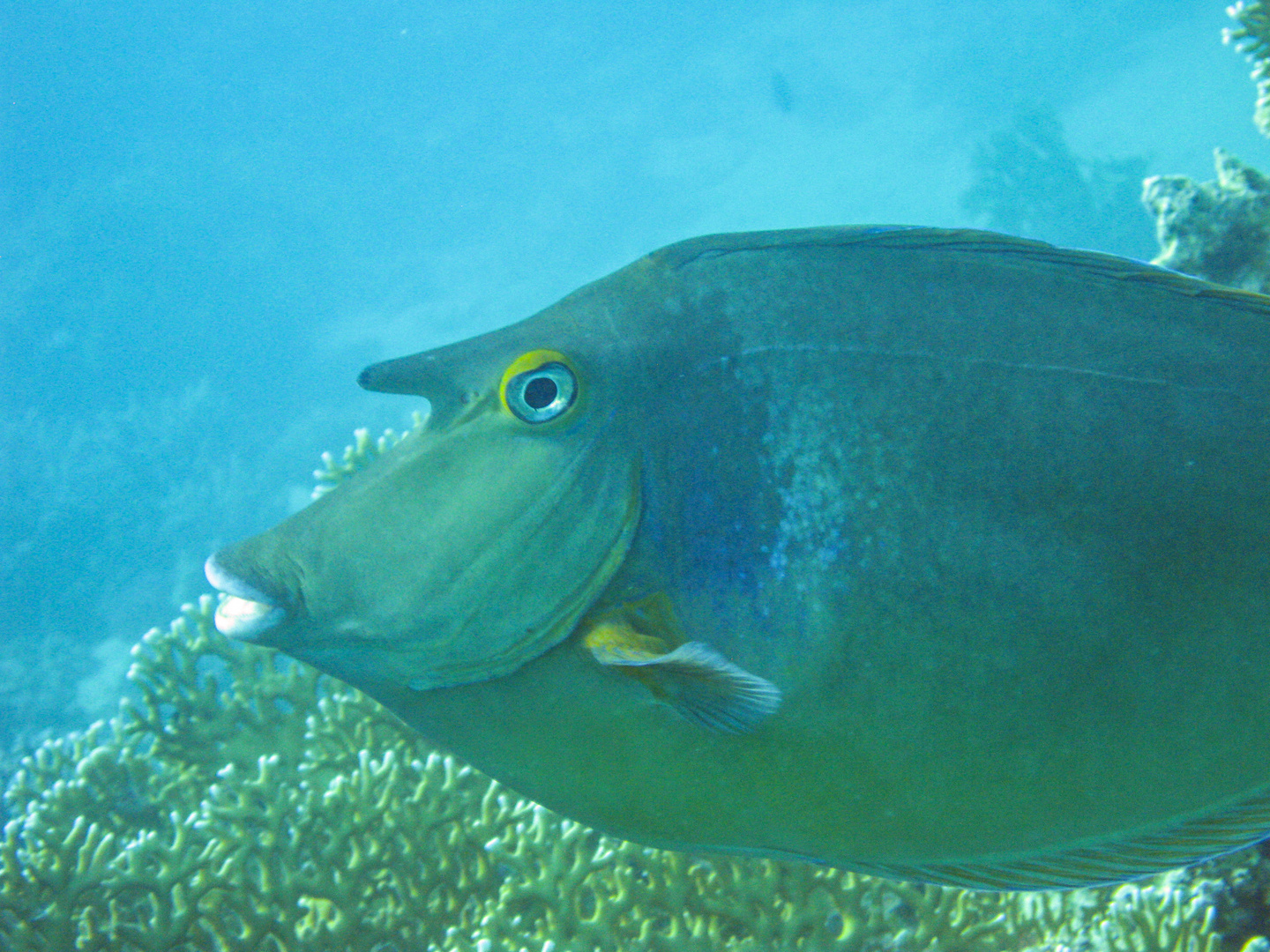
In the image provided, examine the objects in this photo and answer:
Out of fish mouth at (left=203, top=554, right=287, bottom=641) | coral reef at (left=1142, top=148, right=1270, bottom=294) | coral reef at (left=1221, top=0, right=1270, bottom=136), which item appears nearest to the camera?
fish mouth at (left=203, top=554, right=287, bottom=641)

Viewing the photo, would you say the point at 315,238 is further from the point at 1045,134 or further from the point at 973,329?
the point at 973,329

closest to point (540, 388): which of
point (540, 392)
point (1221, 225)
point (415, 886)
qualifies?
point (540, 392)

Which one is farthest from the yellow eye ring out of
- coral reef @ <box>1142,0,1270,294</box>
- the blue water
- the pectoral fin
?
the blue water

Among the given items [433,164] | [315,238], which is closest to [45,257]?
[315,238]

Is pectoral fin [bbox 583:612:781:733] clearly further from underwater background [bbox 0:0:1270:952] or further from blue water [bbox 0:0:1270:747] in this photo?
blue water [bbox 0:0:1270:747]

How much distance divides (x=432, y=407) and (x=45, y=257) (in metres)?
67.8

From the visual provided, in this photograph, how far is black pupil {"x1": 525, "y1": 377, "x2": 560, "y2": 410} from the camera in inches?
38.2

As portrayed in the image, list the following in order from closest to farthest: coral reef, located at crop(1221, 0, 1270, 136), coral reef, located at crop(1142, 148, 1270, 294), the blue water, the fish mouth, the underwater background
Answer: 1. the fish mouth
2. coral reef, located at crop(1142, 148, 1270, 294)
3. coral reef, located at crop(1221, 0, 1270, 136)
4. the underwater background
5. the blue water

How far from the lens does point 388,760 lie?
3660 millimetres

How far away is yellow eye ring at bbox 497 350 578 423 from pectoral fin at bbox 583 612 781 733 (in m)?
0.29

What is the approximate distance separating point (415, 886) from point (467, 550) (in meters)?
3.07

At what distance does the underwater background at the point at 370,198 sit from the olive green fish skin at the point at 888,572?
7.01 feet

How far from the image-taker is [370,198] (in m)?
79.3

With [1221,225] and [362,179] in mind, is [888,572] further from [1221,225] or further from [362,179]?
[362,179]
